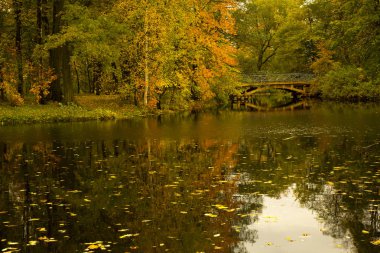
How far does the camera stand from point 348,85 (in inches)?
2076

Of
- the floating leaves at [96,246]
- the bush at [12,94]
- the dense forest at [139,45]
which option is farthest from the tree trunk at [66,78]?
the floating leaves at [96,246]

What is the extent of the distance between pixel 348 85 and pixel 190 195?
4665 centimetres

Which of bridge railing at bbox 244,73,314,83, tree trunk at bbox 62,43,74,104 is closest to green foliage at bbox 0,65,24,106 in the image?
tree trunk at bbox 62,43,74,104

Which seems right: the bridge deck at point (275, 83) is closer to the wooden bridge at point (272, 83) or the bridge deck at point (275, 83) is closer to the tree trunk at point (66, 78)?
the wooden bridge at point (272, 83)

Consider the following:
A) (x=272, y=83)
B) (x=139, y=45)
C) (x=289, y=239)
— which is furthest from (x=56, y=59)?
(x=272, y=83)

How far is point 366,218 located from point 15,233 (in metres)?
6.18

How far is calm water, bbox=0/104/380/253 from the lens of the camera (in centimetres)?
742

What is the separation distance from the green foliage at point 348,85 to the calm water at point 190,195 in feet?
109

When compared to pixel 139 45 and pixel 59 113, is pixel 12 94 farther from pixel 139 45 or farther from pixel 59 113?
pixel 139 45

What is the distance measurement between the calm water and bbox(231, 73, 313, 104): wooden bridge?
133 feet

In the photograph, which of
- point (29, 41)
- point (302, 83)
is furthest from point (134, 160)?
point (302, 83)

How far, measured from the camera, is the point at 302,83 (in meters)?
62.5

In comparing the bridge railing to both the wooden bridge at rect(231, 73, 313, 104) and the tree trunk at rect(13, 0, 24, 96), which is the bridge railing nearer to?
the wooden bridge at rect(231, 73, 313, 104)

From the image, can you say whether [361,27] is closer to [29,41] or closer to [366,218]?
[366,218]
